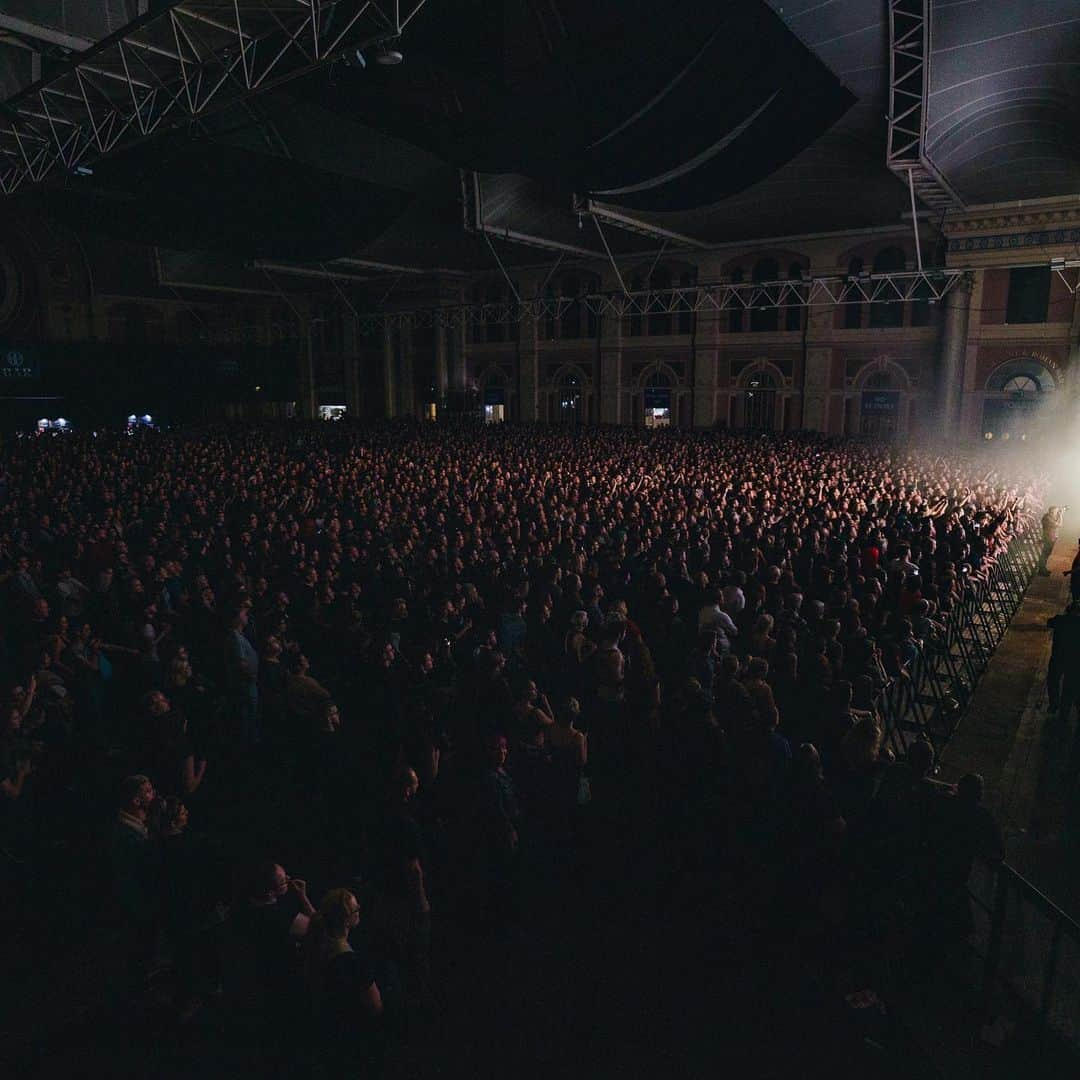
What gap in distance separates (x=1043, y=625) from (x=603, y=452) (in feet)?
47.8

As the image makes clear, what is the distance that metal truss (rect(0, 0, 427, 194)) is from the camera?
11.1 meters

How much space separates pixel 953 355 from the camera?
29.3 meters

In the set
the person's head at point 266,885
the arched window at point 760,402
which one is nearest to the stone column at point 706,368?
the arched window at point 760,402

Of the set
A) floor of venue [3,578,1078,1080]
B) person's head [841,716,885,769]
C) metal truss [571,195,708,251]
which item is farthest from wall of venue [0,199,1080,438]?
floor of venue [3,578,1078,1080]

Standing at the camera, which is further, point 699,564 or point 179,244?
point 179,244

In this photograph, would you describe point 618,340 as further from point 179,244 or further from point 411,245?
point 179,244

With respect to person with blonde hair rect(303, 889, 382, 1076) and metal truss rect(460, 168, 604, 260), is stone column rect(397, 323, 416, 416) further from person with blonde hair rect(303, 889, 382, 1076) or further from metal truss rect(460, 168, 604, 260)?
person with blonde hair rect(303, 889, 382, 1076)

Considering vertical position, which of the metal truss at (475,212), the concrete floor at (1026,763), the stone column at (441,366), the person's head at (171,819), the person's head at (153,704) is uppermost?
the metal truss at (475,212)

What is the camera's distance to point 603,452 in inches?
976

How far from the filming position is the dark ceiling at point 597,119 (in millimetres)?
16312

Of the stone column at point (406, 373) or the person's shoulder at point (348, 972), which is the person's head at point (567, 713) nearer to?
the person's shoulder at point (348, 972)

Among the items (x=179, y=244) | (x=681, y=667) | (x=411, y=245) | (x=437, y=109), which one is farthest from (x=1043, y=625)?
(x=411, y=245)

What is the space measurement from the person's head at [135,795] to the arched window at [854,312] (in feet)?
112

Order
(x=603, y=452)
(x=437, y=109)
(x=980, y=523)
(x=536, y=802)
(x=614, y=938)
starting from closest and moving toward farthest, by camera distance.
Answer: (x=614, y=938)
(x=536, y=802)
(x=980, y=523)
(x=437, y=109)
(x=603, y=452)
